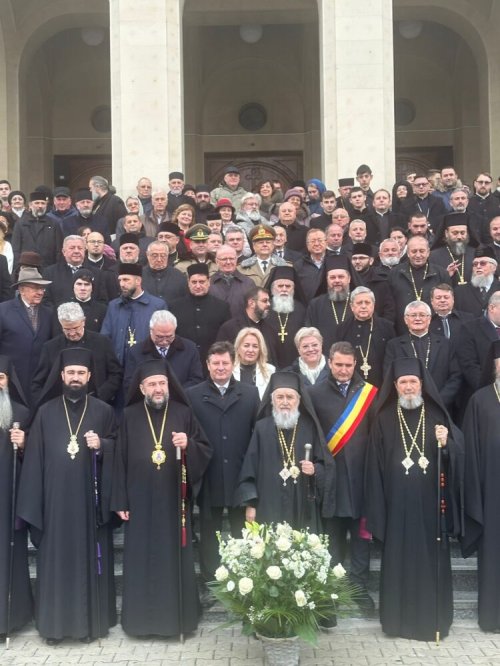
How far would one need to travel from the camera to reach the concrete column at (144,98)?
1406 cm

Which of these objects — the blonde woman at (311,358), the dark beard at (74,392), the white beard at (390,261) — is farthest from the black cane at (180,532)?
the white beard at (390,261)

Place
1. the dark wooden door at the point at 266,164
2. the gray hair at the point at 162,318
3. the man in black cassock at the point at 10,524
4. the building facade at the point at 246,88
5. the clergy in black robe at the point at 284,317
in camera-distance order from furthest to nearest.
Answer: the dark wooden door at the point at 266,164, the building facade at the point at 246,88, the clergy in black robe at the point at 284,317, the gray hair at the point at 162,318, the man in black cassock at the point at 10,524

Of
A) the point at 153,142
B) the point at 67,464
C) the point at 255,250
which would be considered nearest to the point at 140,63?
the point at 153,142

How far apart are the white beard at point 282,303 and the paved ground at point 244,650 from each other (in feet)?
9.91

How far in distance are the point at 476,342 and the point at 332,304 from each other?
58.2 inches

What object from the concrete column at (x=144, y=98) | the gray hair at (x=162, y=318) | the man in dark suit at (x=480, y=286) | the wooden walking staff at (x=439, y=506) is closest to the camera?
the wooden walking staff at (x=439, y=506)

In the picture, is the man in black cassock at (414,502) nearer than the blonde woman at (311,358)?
Yes

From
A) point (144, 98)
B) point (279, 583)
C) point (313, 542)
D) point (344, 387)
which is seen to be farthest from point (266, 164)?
point (279, 583)

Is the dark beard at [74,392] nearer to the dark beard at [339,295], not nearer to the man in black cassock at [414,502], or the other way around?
the man in black cassock at [414,502]

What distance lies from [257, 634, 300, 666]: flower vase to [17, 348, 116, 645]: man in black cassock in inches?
56.8

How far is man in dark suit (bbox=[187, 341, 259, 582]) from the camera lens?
7414mm

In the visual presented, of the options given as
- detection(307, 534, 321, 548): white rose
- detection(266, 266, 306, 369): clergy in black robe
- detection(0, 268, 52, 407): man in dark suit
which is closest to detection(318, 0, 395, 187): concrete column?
detection(266, 266, 306, 369): clergy in black robe

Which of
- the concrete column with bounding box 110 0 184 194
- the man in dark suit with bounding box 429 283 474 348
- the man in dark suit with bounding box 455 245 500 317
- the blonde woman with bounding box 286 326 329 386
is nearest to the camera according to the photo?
the blonde woman with bounding box 286 326 329 386

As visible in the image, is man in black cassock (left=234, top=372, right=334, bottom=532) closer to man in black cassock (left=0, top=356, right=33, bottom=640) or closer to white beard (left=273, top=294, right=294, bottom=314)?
man in black cassock (left=0, top=356, right=33, bottom=640)
